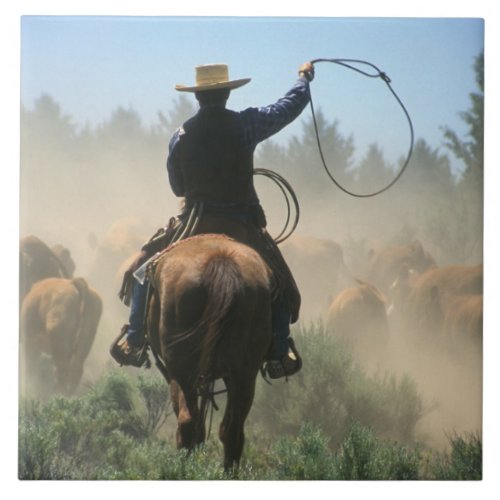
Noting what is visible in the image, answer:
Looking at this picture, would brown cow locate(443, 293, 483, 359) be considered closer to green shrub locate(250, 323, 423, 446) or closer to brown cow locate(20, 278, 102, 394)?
green shrub locate(250, 323, 423, 446)

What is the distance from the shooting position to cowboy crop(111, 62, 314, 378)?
9.30 meters

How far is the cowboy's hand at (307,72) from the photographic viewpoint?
10.0 meters

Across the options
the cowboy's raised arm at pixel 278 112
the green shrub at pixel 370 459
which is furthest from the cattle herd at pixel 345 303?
the cowboy's raised arm at pixel 278 112

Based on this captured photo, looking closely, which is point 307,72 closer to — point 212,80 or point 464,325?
point 212,80

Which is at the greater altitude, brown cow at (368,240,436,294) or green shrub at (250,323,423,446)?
brown cow at (368,240,436,294)

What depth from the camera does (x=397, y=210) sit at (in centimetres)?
1034

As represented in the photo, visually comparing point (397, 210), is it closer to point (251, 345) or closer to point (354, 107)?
point (354, 107)

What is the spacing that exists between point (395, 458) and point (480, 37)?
3.08 metres

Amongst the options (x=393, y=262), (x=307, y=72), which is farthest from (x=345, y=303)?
(x=307, y=72)

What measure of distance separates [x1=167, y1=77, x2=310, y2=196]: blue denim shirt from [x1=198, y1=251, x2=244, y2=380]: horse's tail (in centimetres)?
116

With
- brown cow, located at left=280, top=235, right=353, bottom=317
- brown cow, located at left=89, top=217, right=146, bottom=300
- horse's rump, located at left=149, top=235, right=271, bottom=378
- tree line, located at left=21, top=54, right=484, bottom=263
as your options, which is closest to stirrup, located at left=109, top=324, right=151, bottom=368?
brown cow, located at left=89, top=217, right=146, bottom=300

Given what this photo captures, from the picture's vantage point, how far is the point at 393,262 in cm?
1021


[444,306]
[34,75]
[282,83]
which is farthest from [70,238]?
[444,306]

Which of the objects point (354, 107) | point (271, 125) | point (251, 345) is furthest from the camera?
point (354, 107)
